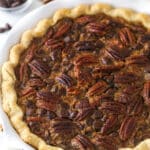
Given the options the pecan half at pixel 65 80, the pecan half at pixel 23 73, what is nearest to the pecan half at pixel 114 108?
the pecan half at pixel 65 80

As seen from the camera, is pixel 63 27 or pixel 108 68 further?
pixel 63 27

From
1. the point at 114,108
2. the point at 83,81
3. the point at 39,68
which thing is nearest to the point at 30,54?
the point at 39,68

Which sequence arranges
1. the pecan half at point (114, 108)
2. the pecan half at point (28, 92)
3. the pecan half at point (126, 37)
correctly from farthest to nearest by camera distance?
1. the pecan half at point (126, 37)
2. the pecan half at point (28, 92)
3. the pecan half at point (114, 108)

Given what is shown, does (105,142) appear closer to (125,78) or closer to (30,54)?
(125,78)

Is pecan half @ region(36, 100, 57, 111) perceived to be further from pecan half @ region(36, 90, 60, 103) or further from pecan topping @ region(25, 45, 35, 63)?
pecan topping @ region(25, 45, 35, 63)

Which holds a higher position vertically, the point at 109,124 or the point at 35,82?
the point at 35,82

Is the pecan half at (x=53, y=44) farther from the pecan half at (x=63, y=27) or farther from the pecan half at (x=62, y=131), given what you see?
the pecan half at (x=62, y=131)

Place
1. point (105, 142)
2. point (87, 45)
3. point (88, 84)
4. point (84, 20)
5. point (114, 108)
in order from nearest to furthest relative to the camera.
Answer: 1. point (105, 142)
2. point (114, 108)
3. point (88, 84)
4. point (87, 45)
5. point (84, 20)

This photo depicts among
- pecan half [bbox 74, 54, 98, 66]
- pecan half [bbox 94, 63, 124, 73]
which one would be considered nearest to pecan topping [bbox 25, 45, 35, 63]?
pecan half [bbox 74, 54, 98, 66]
